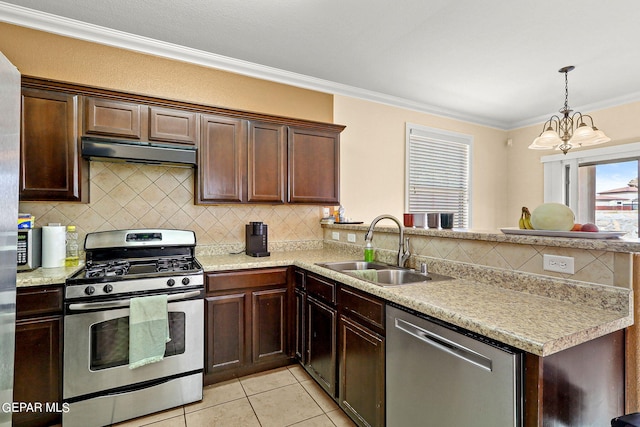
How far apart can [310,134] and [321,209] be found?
86cm

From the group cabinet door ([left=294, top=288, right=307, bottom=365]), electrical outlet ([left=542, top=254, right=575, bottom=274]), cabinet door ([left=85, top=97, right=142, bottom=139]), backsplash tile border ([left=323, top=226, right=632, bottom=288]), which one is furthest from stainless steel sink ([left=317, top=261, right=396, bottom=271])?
cabinet door ([left=85, top=97, right=142, bottom=139])

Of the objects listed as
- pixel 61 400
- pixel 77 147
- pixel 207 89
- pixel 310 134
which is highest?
pixel 207 89

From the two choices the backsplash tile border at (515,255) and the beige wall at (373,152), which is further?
the beige wall at (373,152)

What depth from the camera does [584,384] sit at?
3.80 ft

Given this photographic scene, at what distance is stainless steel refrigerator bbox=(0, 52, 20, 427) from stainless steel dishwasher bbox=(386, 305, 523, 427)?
5.05 ft

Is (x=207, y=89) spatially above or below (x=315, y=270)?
above

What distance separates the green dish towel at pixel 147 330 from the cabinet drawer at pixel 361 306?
1.17 metres

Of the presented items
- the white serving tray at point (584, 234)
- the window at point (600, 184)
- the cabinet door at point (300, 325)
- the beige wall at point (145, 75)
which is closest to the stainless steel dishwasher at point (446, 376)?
the white serving tray at point (584, 234)

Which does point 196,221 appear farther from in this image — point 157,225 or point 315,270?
point 315,270

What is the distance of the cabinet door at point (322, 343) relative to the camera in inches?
83.2

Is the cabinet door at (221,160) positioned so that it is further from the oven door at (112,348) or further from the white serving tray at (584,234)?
the white serving tray at (584,234)

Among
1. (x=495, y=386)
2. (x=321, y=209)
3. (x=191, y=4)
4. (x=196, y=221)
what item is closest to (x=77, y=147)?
(x=196, y=221)

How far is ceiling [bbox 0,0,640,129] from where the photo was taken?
2230mm

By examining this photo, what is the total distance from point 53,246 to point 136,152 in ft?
2.82
